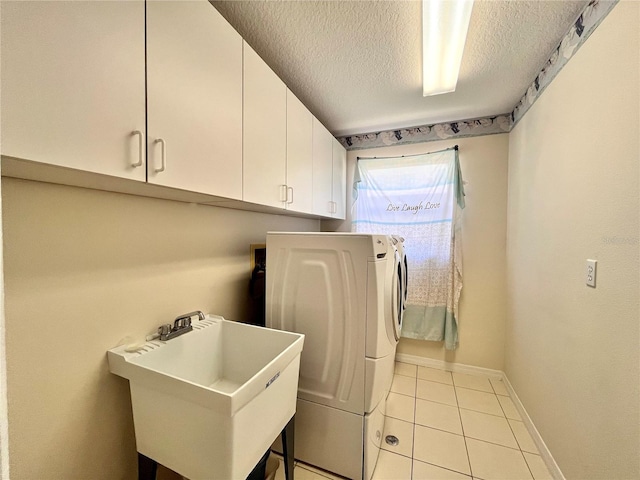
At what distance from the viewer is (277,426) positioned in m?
1.08

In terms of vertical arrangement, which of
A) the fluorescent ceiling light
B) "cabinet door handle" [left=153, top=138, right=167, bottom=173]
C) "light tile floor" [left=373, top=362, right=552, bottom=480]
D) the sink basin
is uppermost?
the fluorescent ceiling light

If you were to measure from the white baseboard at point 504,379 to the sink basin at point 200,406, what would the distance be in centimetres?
157

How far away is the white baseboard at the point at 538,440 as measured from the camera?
1.44 metres

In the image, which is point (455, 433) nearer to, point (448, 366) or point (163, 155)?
point (448, 366)

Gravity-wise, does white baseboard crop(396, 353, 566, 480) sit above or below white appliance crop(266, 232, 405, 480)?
below

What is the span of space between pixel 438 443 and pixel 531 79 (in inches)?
102

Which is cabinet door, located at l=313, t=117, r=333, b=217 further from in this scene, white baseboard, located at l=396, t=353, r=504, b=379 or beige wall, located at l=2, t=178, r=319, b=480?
white baseboard, located at l=396, t=353, r=504, b=379

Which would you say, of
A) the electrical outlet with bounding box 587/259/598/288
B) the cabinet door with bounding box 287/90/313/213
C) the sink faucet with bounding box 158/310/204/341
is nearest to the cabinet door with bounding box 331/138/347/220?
the cabinet door with bounding box 287/90/313/213

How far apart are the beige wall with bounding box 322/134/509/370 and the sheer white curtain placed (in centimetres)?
11

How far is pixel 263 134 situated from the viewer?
140cm

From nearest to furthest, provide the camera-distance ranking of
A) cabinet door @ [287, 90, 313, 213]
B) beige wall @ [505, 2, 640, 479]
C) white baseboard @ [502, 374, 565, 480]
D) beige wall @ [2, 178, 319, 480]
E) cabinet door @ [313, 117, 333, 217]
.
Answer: beige wall @ [2, 178, 319, 480], beige wall @ [505, 2, 640, 479], white baseboard @ [502, 374, 565, 480], cabinet door @ [287, 90, 313, 213], cabinet door @ [313, 117, 333, 217]

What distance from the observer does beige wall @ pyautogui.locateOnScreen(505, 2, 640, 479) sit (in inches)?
39.5

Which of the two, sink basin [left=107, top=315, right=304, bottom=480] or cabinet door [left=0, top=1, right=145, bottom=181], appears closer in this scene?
cabinet door [left=0, top=1, right=145, bottom=181]

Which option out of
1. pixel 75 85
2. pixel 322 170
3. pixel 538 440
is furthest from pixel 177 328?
pixel 538 440
